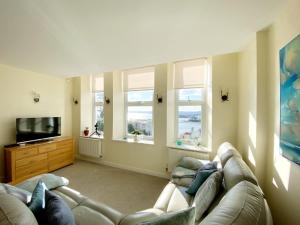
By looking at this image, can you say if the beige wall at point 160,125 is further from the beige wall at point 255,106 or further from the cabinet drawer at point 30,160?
the cabinet drawer at point 30,160

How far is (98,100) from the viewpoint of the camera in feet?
15.0

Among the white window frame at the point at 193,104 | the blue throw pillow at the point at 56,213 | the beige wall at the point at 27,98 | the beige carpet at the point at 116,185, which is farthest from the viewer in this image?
the white window frame at the point at 193,104

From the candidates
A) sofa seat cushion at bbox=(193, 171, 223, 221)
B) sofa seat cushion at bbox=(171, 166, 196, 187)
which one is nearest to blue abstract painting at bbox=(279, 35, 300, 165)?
sofa seat cushion at bbox=(193, 171, 223, 221)

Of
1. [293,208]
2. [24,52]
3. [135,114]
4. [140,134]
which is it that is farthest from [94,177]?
[293,208]

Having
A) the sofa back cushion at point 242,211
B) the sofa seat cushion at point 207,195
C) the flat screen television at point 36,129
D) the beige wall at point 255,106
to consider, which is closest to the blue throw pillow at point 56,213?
the sofa back cushion at point 242,211

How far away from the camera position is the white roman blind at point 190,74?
3.18 m

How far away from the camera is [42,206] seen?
1092 mm

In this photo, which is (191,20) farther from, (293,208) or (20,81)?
(20,81)

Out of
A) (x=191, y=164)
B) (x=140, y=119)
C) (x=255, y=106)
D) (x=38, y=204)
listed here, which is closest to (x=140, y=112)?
(x=140, y=119)

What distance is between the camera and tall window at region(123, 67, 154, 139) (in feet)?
12.0

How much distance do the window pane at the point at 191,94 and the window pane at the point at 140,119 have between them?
81cm

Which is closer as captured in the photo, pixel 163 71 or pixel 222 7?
pixel 222 7

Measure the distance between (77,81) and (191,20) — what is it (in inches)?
152

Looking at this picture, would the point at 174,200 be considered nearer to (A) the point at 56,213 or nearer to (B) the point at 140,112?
(A) the point at 56,213
